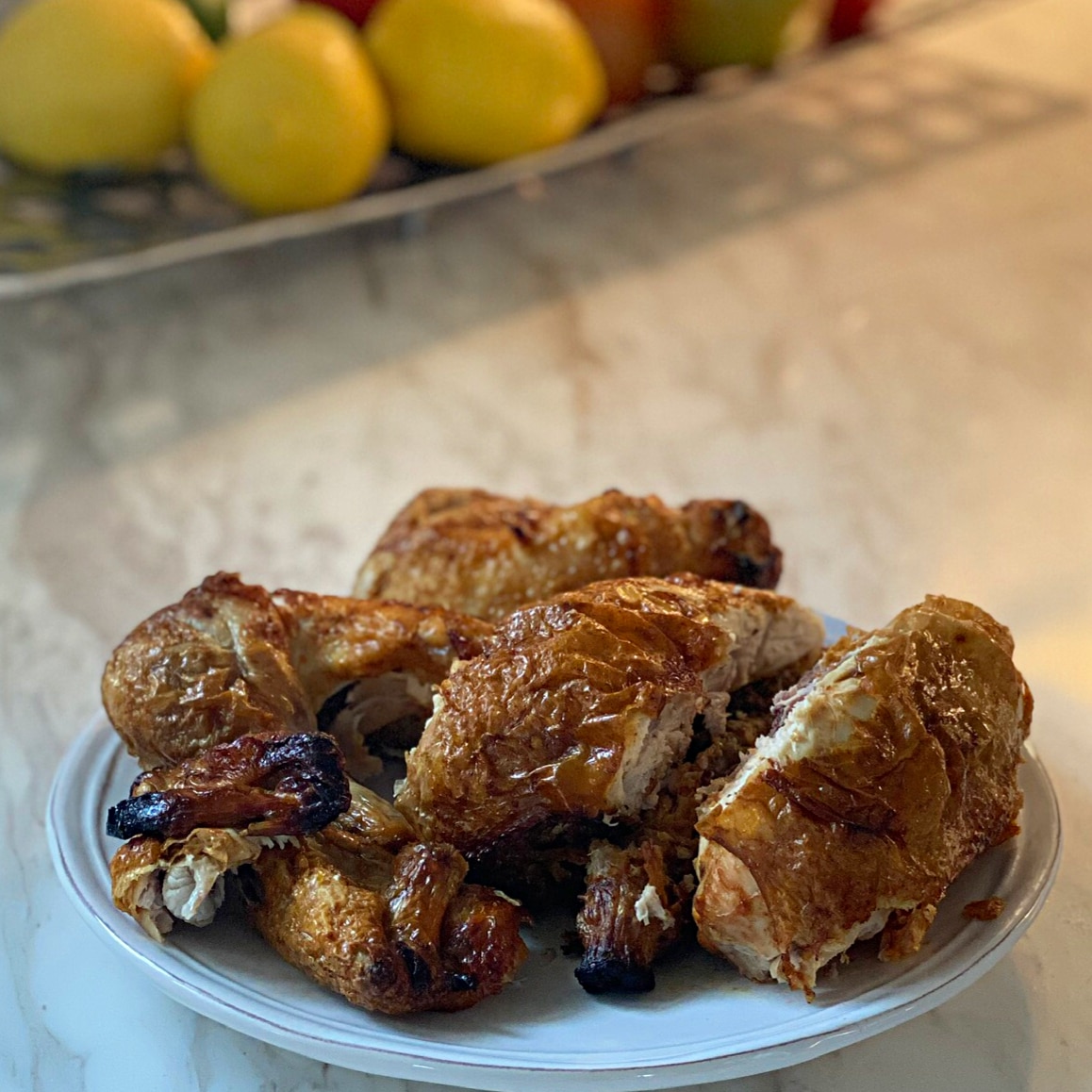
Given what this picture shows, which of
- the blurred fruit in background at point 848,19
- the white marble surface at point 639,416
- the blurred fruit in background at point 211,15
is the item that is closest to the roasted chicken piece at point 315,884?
the white marble surface at point 639,416

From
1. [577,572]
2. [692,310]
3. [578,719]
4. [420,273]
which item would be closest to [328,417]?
[420,273]

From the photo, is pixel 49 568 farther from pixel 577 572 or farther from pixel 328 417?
pixel 577 572

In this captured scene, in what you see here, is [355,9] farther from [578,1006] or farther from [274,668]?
[578,1006]

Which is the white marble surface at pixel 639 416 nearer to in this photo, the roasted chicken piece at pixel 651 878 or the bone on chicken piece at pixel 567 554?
the roasted chicken piece at pixel 651 878

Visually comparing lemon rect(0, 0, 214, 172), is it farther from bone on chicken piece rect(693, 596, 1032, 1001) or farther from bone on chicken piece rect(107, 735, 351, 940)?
bone on chicken piece rect(693, 596, 1032, 1001)

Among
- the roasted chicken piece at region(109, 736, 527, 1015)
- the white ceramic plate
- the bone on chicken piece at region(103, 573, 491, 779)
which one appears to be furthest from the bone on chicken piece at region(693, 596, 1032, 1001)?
the bone on chicken piece at region(103, 573, 491, 779)
